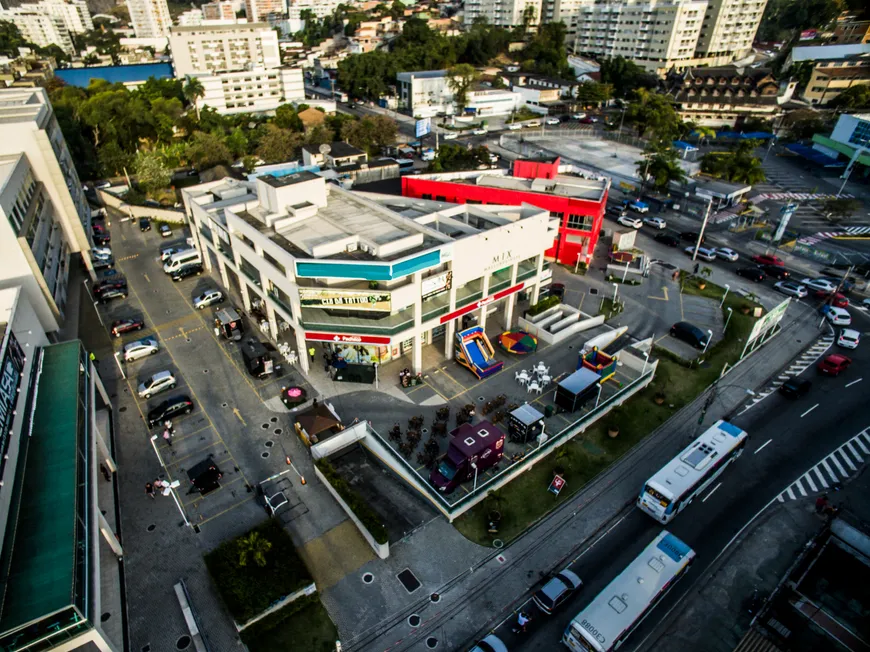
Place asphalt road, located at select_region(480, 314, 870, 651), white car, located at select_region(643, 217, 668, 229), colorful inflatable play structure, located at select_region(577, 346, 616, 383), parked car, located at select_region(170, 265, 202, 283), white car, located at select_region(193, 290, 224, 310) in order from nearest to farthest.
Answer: asphalt road, located at select_region(480, 314, 870, 651) → colorful inflatable play structure, located at select_region(577, 346, 616, 383) → white car, located at select_region(193, 290, 224, 310) → parked car, located at select_region(170, 265, 202, 283) → white car, located at select_region(643, 217, 668, 229)

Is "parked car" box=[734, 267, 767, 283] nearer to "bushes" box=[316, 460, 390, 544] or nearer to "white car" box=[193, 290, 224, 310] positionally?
"bushes" box=[316, 460, 390, 544]

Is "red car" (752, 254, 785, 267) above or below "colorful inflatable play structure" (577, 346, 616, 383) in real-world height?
below

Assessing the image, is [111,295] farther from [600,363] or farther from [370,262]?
[600,363]

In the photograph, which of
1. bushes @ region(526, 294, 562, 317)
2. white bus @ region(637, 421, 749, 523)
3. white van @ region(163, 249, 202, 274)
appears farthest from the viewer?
white van @ region(163, 249, 202, 274)

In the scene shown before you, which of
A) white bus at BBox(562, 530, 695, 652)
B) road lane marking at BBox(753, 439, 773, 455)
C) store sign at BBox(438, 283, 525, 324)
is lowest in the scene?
road lane marking at BBox(753, 439, 773, 455)

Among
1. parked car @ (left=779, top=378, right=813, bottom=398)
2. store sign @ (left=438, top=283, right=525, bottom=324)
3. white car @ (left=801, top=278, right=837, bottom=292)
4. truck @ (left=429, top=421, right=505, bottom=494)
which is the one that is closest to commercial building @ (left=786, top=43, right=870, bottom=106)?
white car @ (left=801, top=278, right=837, bottom=292)

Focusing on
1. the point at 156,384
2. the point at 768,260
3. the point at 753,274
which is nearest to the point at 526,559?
the point at 156,384

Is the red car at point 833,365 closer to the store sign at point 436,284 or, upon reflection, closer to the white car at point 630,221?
the white car at point 630,221
